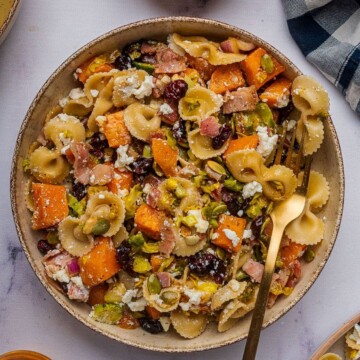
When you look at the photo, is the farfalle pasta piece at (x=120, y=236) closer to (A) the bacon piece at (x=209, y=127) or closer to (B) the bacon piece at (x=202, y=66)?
(A) the bacon piece at (x=209, y=127)

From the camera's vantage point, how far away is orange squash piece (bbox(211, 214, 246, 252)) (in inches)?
95.9

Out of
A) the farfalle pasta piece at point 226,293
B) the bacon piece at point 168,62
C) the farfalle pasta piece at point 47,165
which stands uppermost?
the bacon piece at point 168,62

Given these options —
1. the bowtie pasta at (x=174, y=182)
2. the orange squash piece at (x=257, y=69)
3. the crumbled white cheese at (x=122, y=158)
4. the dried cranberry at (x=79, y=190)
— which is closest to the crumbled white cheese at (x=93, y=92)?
the bowtie pasta at (x=174, y=182)

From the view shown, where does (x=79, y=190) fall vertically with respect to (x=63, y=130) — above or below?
below

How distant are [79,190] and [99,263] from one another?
0.95 feet

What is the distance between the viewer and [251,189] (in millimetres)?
2426

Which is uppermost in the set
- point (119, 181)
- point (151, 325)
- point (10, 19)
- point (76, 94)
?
point (10, 19)

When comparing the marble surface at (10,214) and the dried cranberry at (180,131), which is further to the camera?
the marble surface at (10,214)

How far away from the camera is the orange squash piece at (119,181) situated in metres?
2.50

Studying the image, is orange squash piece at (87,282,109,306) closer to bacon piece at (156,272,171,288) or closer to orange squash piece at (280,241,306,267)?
bacon piece at (156,272,171,288)

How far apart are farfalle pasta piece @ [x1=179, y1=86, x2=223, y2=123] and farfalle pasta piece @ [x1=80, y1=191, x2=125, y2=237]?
40cm

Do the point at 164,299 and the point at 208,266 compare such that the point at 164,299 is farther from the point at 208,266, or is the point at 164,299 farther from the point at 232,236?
the point at 232,236

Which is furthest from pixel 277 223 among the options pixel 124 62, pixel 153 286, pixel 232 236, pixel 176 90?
pixel 124 62

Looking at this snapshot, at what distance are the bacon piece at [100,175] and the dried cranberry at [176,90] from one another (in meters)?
0.35
